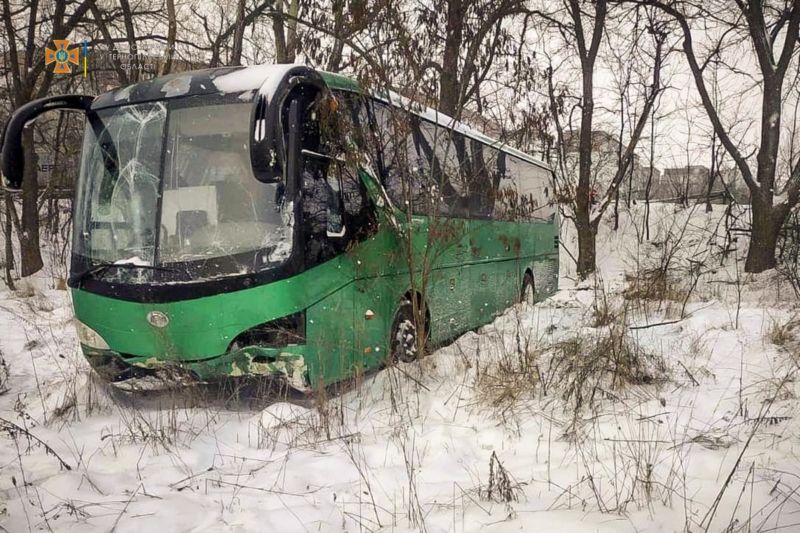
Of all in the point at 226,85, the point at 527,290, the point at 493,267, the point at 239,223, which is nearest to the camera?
the point at 239,223

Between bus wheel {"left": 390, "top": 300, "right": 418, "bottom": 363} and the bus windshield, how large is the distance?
5.69 feet

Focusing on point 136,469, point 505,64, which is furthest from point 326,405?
point 505,64

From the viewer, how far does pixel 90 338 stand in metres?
4.91

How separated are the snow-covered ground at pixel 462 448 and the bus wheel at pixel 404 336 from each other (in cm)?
36

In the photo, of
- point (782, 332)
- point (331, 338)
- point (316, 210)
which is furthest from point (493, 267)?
point (316, 210)

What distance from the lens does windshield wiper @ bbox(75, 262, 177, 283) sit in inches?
178

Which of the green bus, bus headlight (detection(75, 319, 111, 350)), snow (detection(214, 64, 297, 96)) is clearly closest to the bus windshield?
the green bus

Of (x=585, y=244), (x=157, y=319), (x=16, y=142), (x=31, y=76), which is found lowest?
(x=157, y=319)

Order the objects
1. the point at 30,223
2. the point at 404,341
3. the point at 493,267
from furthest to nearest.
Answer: the point at 30,223 < the point at 493,267 < the point at 404,341

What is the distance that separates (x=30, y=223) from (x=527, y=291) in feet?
42.0

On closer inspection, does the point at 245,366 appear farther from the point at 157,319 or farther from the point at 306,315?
the point at 157,319

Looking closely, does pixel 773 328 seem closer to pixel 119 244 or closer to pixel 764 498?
pixel 764 498

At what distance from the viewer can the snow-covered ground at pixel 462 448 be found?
114 inches

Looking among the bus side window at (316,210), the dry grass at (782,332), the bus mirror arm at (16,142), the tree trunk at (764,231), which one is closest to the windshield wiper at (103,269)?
the bus mirror arm at (16,142)
